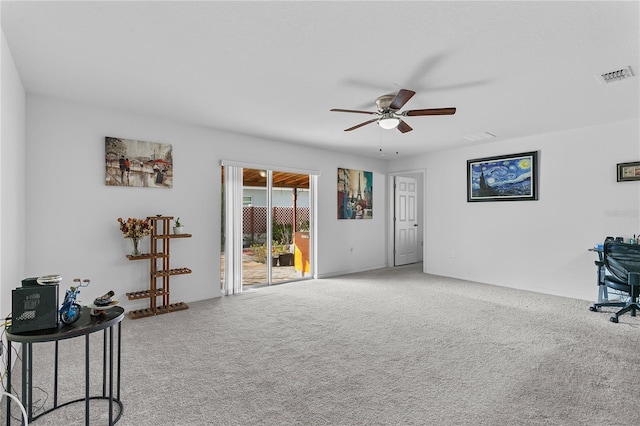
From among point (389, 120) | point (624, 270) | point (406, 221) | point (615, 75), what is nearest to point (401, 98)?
point (389, 120)

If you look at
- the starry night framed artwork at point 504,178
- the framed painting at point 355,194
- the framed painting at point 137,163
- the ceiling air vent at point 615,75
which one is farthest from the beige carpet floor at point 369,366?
the framed painting at point 355,194

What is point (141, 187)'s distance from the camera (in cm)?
428

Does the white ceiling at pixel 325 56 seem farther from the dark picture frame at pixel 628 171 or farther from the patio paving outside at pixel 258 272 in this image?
the patio paving outside at pixel 258 272

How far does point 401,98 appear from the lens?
294 cm

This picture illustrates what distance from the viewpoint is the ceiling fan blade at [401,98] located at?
279 centimetres

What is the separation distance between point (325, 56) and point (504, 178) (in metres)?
4.31

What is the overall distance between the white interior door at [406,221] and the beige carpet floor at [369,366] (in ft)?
11.3

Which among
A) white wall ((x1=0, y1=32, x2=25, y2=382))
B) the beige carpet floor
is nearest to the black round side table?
the beige carpet floor

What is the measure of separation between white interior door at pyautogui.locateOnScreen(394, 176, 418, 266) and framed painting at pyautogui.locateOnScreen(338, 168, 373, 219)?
877mm

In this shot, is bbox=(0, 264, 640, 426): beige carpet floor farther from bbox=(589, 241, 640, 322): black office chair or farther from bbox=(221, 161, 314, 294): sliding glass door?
bbox=(221, 161, 314, 294): sliding glass door

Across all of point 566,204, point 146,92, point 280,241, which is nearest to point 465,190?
point 566,204

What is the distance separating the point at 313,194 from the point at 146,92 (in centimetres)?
350

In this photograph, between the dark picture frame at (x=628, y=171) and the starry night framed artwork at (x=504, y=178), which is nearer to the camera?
the dark picture frame at (x=628, y=171)

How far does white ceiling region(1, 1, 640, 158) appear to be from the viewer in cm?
211
